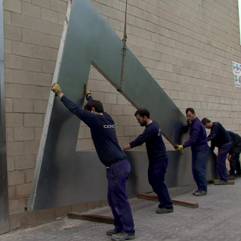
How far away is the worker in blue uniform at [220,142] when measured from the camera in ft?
25.5

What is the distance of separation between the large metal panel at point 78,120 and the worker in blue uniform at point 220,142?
7.99 ft

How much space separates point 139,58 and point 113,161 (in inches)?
138

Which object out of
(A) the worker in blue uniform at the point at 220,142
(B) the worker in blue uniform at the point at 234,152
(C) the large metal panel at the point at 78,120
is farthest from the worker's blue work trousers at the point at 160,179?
(B) the worker in blue uniform at the point at 234,152

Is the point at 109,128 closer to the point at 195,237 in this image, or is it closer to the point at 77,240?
the point at 77,240

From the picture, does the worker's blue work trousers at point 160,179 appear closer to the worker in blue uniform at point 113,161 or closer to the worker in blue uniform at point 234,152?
the worker in blue uniform at point 113,161

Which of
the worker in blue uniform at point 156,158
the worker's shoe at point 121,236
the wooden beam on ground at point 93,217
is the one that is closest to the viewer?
the worker's shoe at point 121,236

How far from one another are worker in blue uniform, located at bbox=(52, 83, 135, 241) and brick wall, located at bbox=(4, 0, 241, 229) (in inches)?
38.5

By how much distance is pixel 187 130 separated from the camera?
6.94 meters

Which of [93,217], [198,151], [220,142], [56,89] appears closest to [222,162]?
[220,142]

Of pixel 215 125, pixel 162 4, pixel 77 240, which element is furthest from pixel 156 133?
pixel 162 4

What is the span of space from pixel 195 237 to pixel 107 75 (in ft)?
8.40

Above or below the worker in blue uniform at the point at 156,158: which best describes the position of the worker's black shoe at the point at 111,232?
below

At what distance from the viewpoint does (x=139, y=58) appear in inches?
283

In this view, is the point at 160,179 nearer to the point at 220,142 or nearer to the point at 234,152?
the point at 220,142
